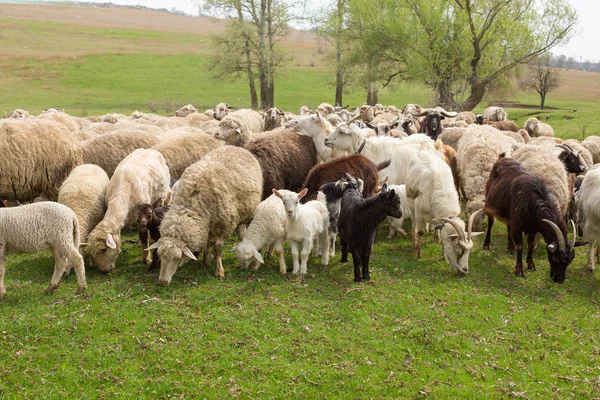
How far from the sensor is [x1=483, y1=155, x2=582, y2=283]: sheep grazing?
26.2 feet

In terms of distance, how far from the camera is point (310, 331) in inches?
255

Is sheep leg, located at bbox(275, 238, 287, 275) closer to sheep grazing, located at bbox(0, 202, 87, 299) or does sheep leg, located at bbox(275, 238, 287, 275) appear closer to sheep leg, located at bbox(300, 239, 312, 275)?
sheep leg, located at bbox(300, 239, 312, 275)

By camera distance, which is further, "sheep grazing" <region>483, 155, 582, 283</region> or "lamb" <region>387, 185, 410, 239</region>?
"lamb" <region>387, 185, 410, 239</region>

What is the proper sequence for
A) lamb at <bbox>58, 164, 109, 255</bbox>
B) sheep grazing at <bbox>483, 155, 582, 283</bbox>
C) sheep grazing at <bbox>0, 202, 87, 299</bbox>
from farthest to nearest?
1. lamb at <bbox>58, 164, 109, 255</bbox>
2. sheep grazing at <bbox>483, 155, 582, 283</bbox>
3. sheep grazing at <bbox>0, 202, 87, 299</bbox>

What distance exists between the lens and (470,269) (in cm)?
867

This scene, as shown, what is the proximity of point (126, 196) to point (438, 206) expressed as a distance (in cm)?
526

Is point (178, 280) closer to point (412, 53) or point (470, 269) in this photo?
point (470, 269)

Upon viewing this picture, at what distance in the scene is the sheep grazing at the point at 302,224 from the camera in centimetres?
787

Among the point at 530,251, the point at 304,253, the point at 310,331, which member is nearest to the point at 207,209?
the point at 304,253

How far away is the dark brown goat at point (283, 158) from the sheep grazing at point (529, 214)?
12.6 feet

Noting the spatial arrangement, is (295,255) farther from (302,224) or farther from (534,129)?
(534,129)

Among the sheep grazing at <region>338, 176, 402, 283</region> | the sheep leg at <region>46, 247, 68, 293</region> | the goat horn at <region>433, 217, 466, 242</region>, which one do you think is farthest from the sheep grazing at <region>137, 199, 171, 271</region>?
the goat horn at <region>433, 217, 466, 242</region>

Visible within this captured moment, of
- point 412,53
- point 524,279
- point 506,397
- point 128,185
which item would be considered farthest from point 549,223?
point 412,53

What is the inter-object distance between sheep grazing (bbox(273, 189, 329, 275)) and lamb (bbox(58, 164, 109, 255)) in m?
3.09
